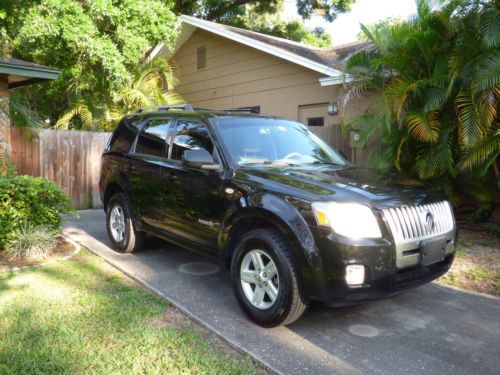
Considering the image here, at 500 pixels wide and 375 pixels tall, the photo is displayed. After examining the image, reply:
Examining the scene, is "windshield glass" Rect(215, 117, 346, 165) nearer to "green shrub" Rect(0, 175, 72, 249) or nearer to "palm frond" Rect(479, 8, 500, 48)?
"palm frond" Rect(479, 8, 500, 48)

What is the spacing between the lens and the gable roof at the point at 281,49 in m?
9.59

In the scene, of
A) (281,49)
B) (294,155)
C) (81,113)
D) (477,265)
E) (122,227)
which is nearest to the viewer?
(294,155)

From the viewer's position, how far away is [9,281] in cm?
486

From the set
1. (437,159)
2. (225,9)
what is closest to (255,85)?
(437,159)

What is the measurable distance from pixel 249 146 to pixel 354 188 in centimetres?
138

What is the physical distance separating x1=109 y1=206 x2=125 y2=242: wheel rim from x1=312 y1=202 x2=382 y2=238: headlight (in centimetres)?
348

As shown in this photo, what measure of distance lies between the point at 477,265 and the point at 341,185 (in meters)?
3.11

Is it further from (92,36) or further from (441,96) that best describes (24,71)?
(441,96)

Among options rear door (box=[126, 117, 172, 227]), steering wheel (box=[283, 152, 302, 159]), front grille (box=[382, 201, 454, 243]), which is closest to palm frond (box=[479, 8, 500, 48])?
front grille (box=[382, 201, 454, 243])

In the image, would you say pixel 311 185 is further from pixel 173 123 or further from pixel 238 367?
pixel 173 123

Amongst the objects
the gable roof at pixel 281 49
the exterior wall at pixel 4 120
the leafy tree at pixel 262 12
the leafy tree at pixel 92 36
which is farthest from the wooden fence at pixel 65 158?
the leafy tree at pixel 262 12

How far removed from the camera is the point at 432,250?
3.72 metres

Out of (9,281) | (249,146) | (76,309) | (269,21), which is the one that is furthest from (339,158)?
(269,21)

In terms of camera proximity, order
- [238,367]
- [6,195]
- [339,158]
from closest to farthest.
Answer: [238,367]
[339,158]
[6,195]
